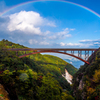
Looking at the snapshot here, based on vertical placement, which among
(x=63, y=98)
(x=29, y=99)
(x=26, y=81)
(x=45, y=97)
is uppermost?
(x=26, y=81)

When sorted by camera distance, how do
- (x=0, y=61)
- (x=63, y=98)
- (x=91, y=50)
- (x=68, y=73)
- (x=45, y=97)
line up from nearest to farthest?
(x=0, y=61) → (x=45, y=97) → (x=63, y=98) → (x=91, y=50) → (x=68, y=73)

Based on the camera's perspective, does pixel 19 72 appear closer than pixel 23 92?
No

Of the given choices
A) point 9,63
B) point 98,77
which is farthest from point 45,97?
point 98,77

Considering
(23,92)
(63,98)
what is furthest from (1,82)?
(63,98)

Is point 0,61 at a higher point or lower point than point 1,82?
higher

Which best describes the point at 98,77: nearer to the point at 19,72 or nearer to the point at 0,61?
the point at 19,72

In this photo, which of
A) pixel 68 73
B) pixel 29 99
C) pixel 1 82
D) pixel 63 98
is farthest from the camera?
pixel 68 73

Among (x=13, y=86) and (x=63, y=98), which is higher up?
(x=13, y=86)

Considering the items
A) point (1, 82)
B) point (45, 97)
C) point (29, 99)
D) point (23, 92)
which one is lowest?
point (45, 97)

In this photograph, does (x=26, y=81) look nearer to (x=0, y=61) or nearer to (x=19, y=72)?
(x=19, y=72)
